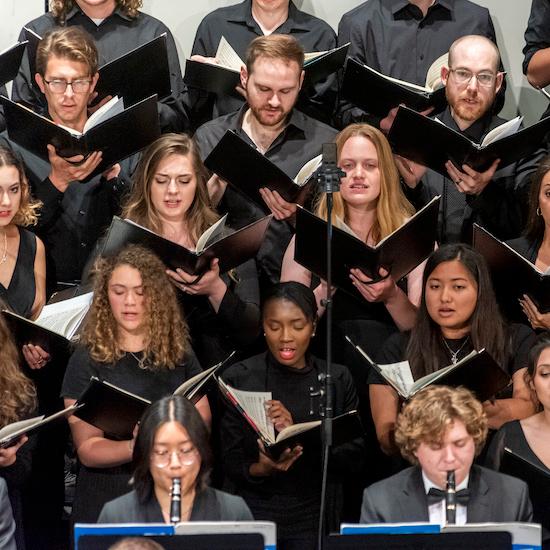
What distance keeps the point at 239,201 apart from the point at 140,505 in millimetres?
1637

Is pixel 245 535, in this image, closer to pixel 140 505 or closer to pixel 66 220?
pixel 140 505

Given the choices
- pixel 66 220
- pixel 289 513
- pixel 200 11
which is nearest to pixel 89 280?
pixel 66 220

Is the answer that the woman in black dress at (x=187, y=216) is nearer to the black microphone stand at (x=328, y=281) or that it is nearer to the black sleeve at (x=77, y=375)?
the black sleeve at (x=77, y=375)

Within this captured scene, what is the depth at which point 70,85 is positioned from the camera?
4.82 metres

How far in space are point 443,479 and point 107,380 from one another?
118 cm

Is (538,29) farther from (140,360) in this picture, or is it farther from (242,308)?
(140,360)

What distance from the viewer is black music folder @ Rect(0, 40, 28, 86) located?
4734 millimetres

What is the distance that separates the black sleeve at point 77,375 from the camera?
14.0ft

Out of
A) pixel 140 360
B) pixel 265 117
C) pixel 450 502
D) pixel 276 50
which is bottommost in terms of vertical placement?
pixel 450 502

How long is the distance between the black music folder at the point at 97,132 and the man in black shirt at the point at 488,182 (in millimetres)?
1044

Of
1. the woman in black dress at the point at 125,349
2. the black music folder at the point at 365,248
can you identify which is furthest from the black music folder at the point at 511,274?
the woman in black dress at the point at 125,349

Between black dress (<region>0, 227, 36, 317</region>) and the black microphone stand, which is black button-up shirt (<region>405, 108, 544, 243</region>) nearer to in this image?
the black microphone stand

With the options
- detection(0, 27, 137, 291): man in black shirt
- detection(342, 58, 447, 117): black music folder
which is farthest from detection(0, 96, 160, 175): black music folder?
detection(342, 58, 447, 117): black music folder

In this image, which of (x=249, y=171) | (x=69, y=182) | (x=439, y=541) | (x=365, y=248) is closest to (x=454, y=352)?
(x=365, y=248)
